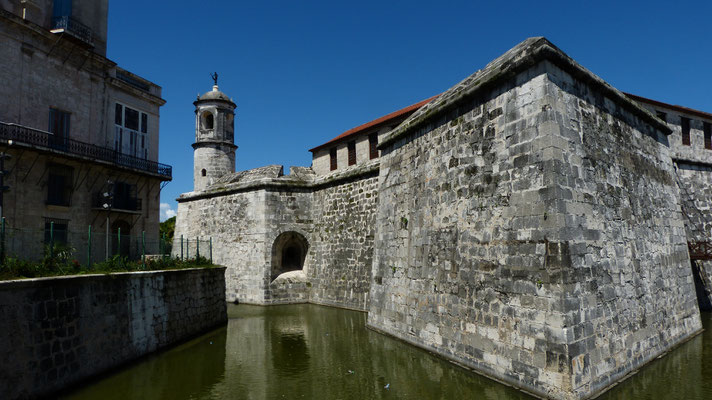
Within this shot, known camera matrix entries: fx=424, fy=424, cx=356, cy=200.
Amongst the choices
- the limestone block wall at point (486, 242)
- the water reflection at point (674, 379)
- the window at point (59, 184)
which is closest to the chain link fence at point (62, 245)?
the window at point (59, 184)

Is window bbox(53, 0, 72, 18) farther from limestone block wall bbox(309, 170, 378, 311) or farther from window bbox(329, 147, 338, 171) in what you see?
window bbox(329, 147, 338, 171)

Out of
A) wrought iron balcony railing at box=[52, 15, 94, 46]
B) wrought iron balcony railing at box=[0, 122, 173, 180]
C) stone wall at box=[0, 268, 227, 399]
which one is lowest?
stone wall at box=[0, 268, 227, 399]

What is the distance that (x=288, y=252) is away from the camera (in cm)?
1989

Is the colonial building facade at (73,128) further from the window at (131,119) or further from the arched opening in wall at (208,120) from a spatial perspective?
the arched opening in wall at (208,120)

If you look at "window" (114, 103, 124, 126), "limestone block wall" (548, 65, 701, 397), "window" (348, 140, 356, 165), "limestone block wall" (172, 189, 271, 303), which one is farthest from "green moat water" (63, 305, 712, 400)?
"window" (348, 140, 356, 165)

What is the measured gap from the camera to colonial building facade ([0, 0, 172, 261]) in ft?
45.0

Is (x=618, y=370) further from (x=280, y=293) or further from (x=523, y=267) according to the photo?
(x=280, y=293)

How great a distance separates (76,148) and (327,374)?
13.2 metres

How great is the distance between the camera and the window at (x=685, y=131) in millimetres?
16859

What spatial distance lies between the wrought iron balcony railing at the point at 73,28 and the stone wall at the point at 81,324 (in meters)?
10.8

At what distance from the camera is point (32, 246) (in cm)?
798

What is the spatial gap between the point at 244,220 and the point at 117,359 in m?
10.6

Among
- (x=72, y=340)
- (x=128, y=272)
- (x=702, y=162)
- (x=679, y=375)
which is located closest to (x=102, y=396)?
(x=72, y=340)

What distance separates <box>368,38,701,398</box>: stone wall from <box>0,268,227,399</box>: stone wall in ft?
19.2
